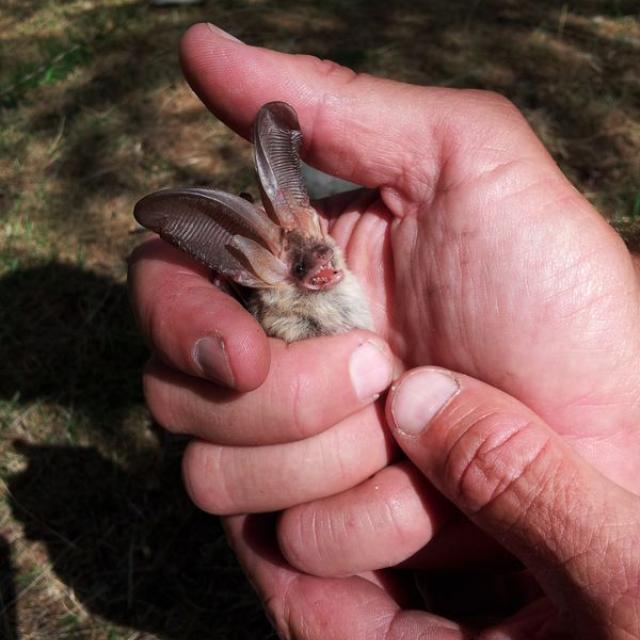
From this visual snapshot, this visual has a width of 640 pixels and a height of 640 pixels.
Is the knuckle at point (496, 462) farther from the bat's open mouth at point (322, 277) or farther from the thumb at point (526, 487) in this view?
the bat's open mouth at point (322, 277)

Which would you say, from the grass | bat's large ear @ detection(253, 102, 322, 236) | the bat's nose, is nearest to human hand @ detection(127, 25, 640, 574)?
bat's large ear @ detection(253, 102, 322, 236)

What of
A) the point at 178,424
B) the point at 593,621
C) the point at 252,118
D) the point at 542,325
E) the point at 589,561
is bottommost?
the point at 178,424

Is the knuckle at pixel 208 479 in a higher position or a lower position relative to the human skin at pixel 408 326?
lower

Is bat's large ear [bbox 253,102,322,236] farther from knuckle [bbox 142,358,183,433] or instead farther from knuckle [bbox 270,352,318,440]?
knuckle [bbox 142,358,183,433]

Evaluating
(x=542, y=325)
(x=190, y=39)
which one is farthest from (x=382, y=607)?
(x=190, y=39)

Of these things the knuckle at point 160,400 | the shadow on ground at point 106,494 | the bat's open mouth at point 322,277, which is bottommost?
the shadow on ground at point 106,494

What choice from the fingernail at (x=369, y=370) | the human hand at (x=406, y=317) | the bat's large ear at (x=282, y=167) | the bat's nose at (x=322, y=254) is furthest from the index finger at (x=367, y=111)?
the fingernail at (x=369, y=370)

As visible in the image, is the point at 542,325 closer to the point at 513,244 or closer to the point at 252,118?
the point at 513,244
